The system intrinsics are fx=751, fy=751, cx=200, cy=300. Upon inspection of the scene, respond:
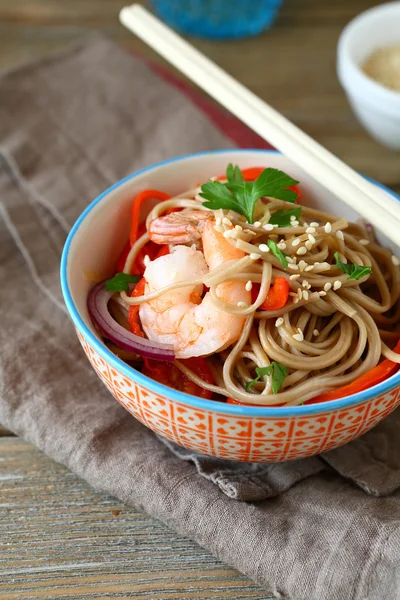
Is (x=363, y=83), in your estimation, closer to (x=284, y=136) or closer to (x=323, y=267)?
(x=284, y=136)

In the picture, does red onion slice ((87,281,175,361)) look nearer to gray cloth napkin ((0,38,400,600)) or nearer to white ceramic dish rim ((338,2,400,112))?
gray cloth napkin ((0,38,400,600))

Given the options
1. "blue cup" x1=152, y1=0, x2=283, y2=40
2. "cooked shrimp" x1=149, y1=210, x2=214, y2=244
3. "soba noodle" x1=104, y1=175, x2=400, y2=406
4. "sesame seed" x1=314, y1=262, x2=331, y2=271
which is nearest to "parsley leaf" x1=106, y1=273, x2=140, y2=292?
"soba noodle" x1=104, y1=175, x2=400, y2=406

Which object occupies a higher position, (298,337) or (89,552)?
(298,337)

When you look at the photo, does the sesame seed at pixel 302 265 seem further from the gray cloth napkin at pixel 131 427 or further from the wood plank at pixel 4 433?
the wood plank at pixel 4 433

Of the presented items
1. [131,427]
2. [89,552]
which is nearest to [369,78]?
[131,427]

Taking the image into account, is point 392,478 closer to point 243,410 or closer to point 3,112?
point 243,410

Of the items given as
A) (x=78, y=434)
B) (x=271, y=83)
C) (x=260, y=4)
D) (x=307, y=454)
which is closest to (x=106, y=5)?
(x=260, y=4)
